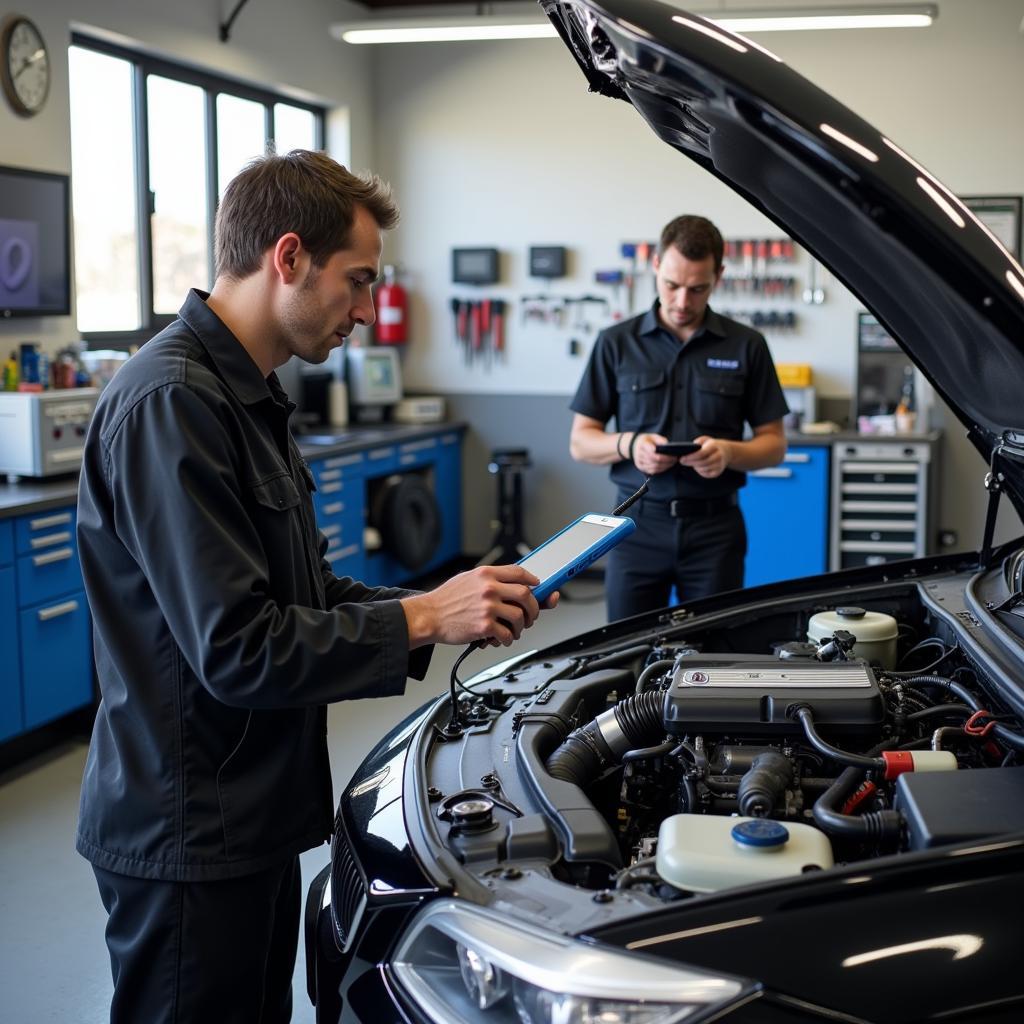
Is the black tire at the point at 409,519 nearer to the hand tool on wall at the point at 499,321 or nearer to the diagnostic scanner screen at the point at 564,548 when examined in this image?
the hand tool on wall at the point at 499,321

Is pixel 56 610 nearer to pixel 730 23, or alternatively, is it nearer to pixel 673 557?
pixel 673 557

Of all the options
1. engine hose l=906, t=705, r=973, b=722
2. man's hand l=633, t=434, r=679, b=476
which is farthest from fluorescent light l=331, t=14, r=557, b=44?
engine hose l=906, t=705, r=973, b=722

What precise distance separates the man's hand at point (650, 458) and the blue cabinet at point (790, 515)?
2.82 metres

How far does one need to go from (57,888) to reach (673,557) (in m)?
1.70

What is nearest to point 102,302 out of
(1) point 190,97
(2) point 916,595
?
(1) point 190,97

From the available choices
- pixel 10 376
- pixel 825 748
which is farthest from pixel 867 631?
pixel 10 376

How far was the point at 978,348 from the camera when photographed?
1543mm

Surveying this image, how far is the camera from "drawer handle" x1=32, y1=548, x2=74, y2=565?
3.63 meters

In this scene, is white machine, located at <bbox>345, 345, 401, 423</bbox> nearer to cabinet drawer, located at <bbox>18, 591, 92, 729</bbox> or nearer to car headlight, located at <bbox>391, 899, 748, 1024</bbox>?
cabinet drawer, located at <bbox>18, 591, 92, 729</bbox>

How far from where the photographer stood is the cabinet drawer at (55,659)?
142 inches

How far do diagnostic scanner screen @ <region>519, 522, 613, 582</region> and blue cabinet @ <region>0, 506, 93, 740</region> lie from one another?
2294 mm

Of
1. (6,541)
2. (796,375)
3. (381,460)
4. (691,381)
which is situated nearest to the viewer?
(691,381)

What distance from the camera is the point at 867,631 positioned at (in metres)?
1.95

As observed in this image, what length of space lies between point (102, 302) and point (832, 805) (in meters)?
4.42
